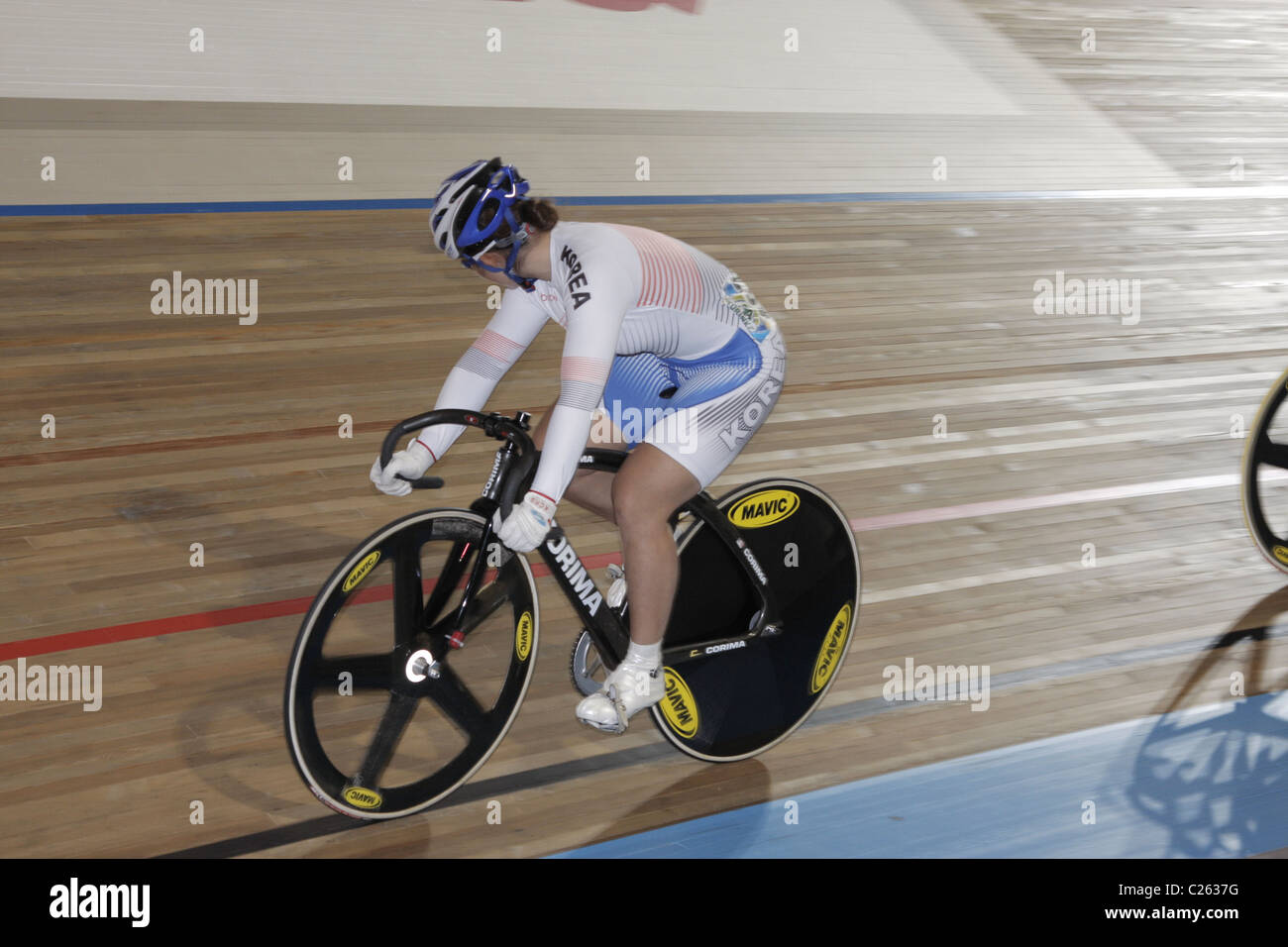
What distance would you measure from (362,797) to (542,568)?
1.44m

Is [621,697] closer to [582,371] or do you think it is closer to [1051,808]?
[582,371]

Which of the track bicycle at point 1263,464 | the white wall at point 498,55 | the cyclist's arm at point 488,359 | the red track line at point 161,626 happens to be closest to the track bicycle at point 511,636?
the cyclist's arm at point 488,359

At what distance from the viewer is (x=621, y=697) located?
2736 millimetres

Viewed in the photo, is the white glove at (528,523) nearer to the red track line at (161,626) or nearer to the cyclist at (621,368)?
→ the cyclist at (621,368)

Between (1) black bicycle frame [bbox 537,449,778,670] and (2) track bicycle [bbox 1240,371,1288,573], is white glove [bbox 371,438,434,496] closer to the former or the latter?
(1) black bicycle frame [bbox 537,449,778,670]

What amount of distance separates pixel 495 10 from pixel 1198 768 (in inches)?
275

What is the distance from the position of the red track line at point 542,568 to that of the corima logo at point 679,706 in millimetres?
718

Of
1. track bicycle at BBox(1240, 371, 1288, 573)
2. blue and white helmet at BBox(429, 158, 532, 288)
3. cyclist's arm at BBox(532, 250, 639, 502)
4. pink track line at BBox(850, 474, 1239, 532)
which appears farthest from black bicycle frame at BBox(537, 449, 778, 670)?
track bicycle at BBox(1240, 371, 1288, 573)

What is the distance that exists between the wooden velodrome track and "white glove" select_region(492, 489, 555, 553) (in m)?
0.68

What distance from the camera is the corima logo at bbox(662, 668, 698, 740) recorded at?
9.54 ft

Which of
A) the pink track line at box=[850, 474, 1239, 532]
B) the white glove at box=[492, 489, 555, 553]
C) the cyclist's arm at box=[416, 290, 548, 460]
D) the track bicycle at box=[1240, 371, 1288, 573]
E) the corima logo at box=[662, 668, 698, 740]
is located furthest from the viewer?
the pink track line at box=[850, 474, 1239, 532]

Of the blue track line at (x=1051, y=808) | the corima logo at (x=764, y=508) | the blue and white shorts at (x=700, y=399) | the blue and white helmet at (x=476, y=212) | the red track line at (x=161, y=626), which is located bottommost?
the blue track line at (x=1051, y=808)

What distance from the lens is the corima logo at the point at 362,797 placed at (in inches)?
102

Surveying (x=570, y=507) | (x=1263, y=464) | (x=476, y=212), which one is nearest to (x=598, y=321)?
(x=476, y=212)
